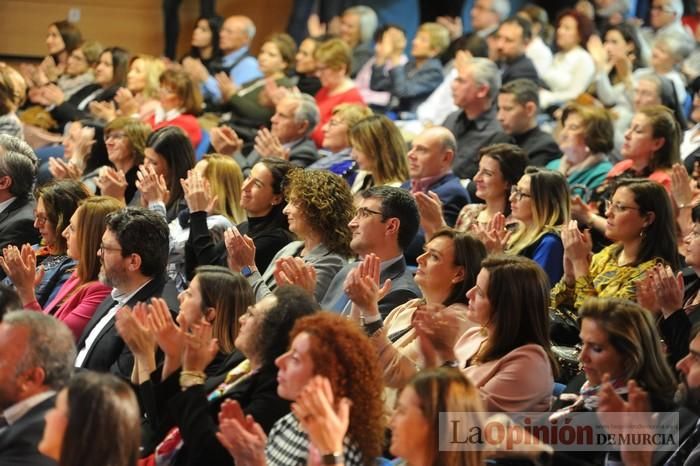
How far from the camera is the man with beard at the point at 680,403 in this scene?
2646 mm

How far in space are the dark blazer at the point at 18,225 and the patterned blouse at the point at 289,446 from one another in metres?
2.27

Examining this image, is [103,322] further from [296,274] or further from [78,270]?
[296,274]

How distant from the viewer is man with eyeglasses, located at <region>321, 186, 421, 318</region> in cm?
401

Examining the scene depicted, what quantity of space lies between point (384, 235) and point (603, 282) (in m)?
0.74

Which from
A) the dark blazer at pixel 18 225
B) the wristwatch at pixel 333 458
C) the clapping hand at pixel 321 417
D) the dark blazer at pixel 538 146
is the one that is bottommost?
the dark blazer at pixel 18 225

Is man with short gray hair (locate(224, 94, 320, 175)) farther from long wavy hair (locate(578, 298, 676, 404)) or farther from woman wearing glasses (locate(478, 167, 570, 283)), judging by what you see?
long wavy hair (locate(578, 298, 676, 404))

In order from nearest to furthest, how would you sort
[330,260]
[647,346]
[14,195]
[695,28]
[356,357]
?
1. [356,357]
2. [647,346]
3. [330,260]
4. [14,195]
5. [695,28]

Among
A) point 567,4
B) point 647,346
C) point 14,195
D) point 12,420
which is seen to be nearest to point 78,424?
point 12,420

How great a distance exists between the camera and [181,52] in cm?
977

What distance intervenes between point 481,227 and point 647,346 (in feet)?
4.42

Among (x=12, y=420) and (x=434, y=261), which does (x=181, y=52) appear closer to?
(x=434, y=261)

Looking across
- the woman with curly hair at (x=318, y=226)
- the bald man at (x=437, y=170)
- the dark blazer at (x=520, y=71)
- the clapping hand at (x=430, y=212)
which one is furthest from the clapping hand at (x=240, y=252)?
the dark blazer at (x=520, y=71)

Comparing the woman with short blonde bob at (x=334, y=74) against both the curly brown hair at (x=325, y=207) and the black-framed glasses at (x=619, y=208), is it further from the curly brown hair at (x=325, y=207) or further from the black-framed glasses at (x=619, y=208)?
the black-framed glasses at (x=619, y=208)

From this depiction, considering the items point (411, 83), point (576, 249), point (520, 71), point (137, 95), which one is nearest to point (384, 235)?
point (576, 249)
